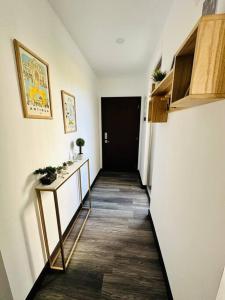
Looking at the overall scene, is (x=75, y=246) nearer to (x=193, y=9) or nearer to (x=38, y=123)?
(x=38, y=123)

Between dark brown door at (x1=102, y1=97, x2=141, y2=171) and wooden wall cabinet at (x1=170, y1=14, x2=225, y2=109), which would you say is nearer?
wooden wall cabinet at (x1=170, y1=14, x2=225, y2=109)

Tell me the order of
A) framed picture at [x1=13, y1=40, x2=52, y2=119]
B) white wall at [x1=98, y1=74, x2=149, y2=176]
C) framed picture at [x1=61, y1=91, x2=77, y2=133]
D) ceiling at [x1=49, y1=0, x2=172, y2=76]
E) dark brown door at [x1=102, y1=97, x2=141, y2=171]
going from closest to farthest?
framed picture at [x1=13, y1=40, x2=52, y2=119], ceiling at [x1=49, y1=0, x2=172, y2=76], framed picture at [x1=61, y1=91, x2=77, y2=133], white wall at [x1=98, y1=74, x2=149, y2=176], dark brown door at [x1=102, y1=97, x2=141, y2=171]

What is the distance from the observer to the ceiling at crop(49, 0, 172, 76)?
1.40 metres

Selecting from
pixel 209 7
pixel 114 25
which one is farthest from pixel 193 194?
pixel 114 25

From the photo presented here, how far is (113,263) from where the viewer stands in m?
1.48

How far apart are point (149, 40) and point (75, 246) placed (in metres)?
3.01

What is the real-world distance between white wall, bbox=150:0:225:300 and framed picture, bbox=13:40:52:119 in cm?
123

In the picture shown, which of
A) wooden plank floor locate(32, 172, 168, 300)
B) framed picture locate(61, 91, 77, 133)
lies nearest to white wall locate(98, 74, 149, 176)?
wooden plank floor locate(32, 172, 168, 300)

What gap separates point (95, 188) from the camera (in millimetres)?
3123

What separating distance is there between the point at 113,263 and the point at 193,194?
1.24 metres

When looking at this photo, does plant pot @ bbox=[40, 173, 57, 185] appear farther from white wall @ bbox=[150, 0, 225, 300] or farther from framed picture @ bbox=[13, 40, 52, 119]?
white wall @ bbox=[150, 0, 225, 300]

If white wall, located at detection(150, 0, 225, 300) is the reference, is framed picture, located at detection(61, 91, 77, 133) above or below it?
above

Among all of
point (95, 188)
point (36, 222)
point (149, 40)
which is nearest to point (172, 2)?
point (149, 40)

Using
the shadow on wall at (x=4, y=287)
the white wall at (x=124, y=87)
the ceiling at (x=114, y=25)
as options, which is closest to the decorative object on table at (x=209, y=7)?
the ceiling at (x=114, y=25)
